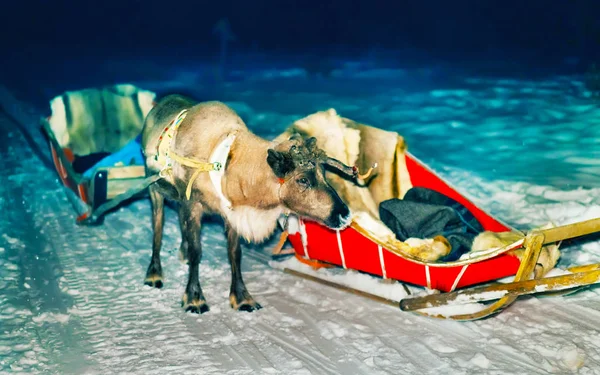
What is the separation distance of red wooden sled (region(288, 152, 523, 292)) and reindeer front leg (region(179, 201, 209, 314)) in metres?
0.65

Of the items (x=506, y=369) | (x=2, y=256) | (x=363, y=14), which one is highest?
(x=363, y=14)

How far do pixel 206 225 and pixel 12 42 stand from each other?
35.9ft

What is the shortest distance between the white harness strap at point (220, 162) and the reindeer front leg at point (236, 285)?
33cm

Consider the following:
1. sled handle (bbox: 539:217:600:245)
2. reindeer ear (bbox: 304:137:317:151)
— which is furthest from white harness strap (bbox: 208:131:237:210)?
sled handle (bbox: 539:217:600:245)

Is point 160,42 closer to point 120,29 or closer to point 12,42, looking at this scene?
point 120,29

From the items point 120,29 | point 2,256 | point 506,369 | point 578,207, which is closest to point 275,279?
point 506,369

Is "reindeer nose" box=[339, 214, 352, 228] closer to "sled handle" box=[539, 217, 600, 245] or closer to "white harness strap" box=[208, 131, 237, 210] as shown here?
"white harness strap" box=[208, 131, 237, 210]

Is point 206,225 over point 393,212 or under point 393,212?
under

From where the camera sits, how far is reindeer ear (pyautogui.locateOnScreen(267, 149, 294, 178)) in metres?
3.51

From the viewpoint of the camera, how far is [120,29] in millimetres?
13641

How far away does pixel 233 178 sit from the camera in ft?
12.7

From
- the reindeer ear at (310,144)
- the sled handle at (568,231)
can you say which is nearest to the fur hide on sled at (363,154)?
the reindeer ear at (310,144)

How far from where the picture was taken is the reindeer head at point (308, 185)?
3.60 metres

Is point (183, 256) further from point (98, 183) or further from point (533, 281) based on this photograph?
point (533, 281)
